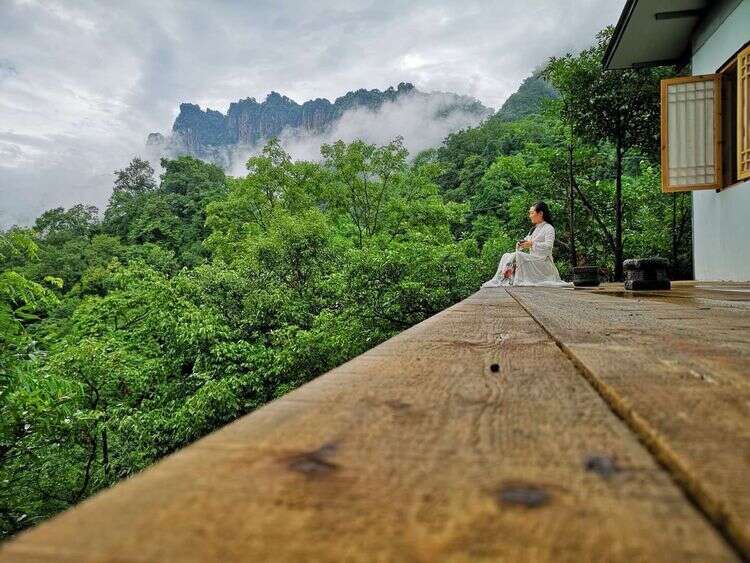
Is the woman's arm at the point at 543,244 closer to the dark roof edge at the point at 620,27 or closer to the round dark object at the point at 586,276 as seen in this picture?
the round dark object at the point at 586,276

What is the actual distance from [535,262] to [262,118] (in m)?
109

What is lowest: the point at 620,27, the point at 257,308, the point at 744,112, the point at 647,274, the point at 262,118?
A: the point at 257,308

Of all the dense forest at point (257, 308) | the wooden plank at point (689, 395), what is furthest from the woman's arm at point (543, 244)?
the wooden plank at point (689, 395)

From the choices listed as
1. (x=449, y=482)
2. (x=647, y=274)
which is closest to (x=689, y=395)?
(x=449, y=482)

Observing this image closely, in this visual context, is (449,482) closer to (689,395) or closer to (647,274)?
(689,395)

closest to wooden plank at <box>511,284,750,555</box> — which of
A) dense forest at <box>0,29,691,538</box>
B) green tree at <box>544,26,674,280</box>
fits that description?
dense forest at <box>0,29,691,538</box>

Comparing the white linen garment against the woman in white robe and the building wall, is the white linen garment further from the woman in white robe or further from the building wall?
the building wall

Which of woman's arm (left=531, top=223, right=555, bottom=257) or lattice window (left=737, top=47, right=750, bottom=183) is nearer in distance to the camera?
lattice window (left=737, top=47, right=750, bottom=183)

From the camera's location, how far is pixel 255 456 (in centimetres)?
38

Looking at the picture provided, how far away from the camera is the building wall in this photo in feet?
15.4

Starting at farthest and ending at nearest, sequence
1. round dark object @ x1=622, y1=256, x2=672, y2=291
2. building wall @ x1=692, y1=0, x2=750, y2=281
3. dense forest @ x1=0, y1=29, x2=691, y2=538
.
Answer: dense forest @ x1=0, y1=29, x2=691, y2=538, building wall @ x1=692, y1=0, x2=750, y2=281, round dark object @ x1=622, y1=256, x2=672, y2=291

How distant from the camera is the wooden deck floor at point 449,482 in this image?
0.26 m

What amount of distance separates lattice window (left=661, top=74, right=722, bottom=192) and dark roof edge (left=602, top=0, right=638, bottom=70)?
0.87m

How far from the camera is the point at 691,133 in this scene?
5.41 metres
